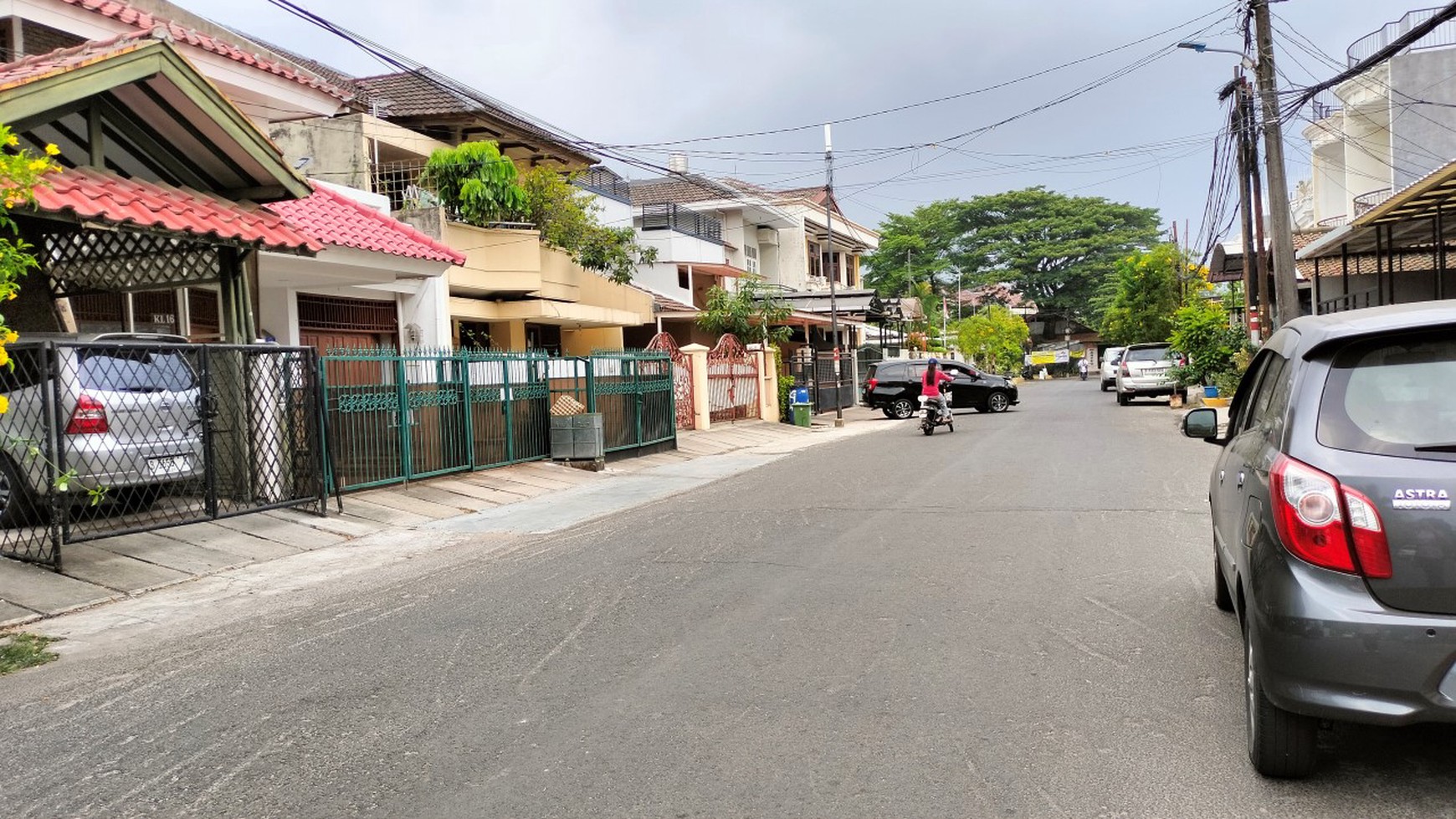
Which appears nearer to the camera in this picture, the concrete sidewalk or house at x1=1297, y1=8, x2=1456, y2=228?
the concrete sidewalk

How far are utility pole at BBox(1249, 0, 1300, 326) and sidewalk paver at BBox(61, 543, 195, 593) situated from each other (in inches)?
664

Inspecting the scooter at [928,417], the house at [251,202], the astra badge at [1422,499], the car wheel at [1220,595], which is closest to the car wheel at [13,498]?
the house at [251,202]

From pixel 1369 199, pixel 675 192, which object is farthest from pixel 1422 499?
pixel 675 192

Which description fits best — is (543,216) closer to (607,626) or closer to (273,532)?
(273,532)

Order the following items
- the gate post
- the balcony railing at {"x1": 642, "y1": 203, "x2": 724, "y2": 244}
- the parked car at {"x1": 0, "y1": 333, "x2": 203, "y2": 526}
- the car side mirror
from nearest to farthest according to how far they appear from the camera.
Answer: the car side mirror < the parked car at {"x1": 0, "y1": 333, "x2": 203, "y2": 526} < the gate post < the balcony railing at {"x1": 642, "y1": 203, "x2": 724, "y2": 244}

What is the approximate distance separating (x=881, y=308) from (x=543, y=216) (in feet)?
59.3

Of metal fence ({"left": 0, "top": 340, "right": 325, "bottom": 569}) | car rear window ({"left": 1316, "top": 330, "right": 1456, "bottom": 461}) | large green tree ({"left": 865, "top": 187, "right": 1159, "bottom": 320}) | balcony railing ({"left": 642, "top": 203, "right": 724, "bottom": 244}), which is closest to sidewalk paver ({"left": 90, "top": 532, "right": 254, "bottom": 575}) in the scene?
metal fence ({"left": 0, "top": 340, "right": 325, "bottom": 569})

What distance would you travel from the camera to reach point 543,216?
2469 cm

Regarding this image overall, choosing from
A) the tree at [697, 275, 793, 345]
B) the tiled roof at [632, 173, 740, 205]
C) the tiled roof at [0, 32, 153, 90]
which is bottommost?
the tree at [697, 275, 793, 345]

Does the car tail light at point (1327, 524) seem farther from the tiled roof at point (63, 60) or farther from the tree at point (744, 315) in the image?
the tree at point (744, 315)

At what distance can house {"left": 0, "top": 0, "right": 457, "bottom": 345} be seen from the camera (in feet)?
34.3

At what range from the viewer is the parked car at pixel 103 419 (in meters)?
8.08

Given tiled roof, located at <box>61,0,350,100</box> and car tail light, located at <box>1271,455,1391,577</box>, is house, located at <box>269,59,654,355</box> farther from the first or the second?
car tail light, located at <box>1271,455,1391,577</box>

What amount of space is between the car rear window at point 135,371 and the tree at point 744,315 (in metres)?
21.3
